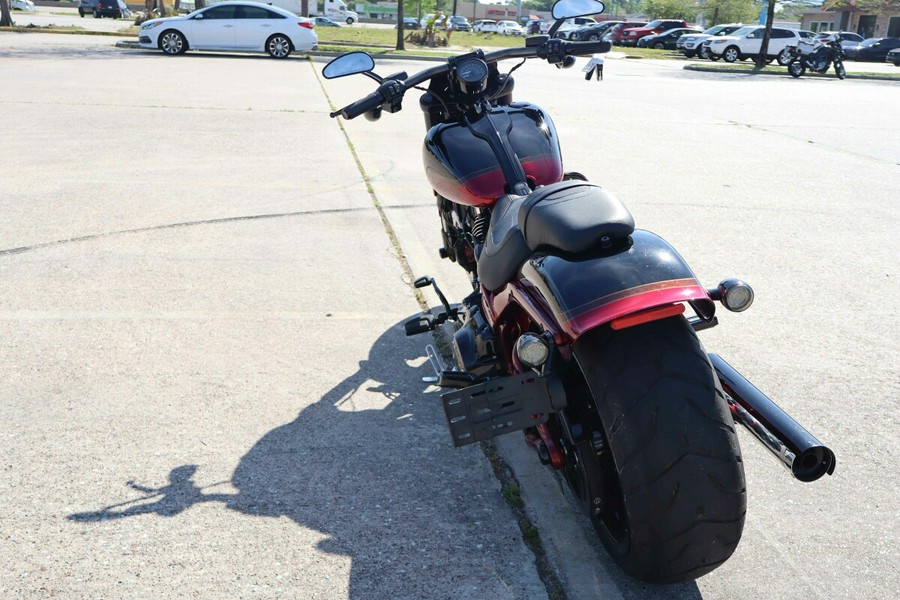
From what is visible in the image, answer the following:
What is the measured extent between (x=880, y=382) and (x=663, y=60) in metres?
33.9

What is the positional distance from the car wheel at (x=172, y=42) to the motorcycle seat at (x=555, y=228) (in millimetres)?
24706

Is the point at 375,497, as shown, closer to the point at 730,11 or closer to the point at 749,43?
the point at 749,43

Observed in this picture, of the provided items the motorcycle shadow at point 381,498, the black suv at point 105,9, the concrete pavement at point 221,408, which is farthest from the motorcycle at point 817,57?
the black suv at point 105,9

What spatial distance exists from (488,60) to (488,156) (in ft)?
2.33

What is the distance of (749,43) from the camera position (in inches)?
1396

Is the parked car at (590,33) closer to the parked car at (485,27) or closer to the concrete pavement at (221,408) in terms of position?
the concrete pavement at (221,408)

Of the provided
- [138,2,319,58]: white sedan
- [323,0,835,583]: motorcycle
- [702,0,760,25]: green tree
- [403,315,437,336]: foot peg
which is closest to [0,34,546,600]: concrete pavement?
[403,315,437,336]: foot peg

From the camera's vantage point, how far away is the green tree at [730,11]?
6403 cm

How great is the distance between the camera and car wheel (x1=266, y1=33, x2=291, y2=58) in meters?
25.8

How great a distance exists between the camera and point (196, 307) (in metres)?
4.97

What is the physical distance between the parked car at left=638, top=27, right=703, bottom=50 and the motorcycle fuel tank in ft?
150

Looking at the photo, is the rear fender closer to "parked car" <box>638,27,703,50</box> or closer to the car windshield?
the car windshield

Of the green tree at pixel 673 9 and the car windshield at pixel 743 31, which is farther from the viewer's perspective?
the green tree at pixel 673 9

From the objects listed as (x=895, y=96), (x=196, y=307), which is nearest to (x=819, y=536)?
(x=196, y=307)
